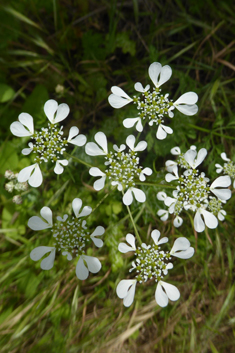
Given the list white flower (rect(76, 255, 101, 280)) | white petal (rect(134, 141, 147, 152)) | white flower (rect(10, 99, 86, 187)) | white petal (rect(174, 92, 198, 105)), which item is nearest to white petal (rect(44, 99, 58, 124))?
white flower (rect(10, 99, 86, 187))

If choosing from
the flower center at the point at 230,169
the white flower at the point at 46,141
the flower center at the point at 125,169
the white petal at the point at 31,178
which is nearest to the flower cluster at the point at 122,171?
the flower center at the point at 125,169

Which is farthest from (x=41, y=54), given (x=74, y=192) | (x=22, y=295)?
(x=22, y=295)

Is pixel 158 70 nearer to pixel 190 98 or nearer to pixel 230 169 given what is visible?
pixel 190 98

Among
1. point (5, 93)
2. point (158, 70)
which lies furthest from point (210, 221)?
point (5, 93)

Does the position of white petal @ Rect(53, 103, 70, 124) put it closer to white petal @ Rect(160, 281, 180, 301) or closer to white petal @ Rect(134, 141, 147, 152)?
white petal @ Rect(134, 141, 147, 152)

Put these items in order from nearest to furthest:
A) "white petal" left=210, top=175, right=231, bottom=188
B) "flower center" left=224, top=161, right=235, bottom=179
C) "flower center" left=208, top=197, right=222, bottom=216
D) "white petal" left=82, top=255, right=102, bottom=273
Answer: "white petal" left=82, top=255, right=102, bottom=273
"white petal" left=210, top=175, right=231, bottom=188
"flower center" left=208, top=197, right=222, bottom=216
"flower center" left=224, top=161, right=235, bottom=179
